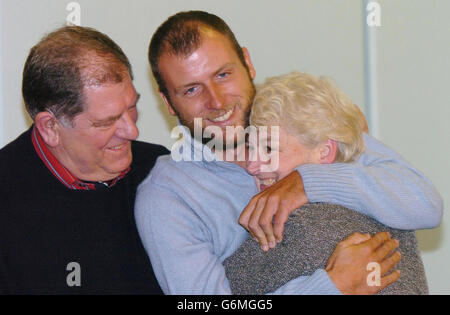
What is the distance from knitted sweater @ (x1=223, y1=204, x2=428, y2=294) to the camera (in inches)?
58.2

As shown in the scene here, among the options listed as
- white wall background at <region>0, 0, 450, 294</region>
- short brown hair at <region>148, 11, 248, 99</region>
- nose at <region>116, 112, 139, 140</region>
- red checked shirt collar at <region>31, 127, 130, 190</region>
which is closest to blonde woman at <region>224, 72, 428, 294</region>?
short brown hair at <region>148, 11, 248, 99</region>

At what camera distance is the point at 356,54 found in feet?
8.58

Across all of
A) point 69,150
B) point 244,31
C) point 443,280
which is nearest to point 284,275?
point 69,150

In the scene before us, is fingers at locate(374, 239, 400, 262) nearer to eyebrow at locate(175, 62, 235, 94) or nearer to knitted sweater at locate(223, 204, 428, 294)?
knitted sweater at locate(223, 204, 428, 294)

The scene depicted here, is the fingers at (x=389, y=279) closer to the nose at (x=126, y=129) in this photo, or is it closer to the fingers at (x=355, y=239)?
the fingers at (x=355, y=239)

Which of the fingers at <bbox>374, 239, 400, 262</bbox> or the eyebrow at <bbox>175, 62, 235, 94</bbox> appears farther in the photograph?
the eyebrow at <bbox>175, 62, 235, 94</bbox>

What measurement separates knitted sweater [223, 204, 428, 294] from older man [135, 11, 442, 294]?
0.09 ft

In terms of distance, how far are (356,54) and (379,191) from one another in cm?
117

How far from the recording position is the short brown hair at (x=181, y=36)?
1.76 m

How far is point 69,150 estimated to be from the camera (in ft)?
5.75

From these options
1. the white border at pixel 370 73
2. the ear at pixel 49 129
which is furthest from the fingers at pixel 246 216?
the white border at pixel 370 73

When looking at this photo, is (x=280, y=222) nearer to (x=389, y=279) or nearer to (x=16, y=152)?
(x=389, y=279)

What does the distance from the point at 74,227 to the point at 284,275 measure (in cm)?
58

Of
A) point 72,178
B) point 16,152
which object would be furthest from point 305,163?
point 16,152
